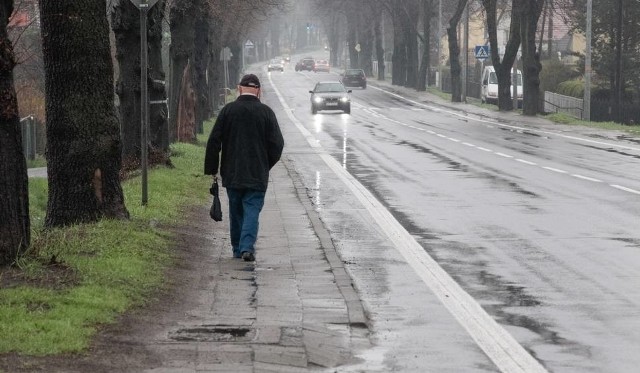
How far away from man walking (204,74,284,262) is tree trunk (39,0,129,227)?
1.39m

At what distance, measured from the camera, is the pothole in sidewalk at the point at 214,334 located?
27.2 feet

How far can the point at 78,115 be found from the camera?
13.3m

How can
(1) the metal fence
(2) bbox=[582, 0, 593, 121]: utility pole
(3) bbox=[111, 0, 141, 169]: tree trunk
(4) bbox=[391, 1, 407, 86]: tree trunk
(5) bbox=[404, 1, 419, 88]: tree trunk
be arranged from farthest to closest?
(4) bbox=[391, 1, 407, 86]: tree trunk < (5) bbox=[404, 1, 419, 88]: tree trunk < (1) the metal fence < (2) bbox=[582, 0, 593, 121]: utility pole < (3) bbox=[111, 0, 141, 169]: tree trunk

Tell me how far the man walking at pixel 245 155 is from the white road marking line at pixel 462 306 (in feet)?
5.04

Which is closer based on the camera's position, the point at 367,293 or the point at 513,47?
the point at 367,293

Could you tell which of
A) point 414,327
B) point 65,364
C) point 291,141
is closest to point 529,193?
point 414,327

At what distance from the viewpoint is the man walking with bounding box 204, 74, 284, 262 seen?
40.5ft

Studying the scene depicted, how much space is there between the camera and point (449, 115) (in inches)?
2343

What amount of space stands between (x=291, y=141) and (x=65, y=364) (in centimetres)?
3255

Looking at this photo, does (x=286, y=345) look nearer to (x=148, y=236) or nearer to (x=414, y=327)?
(x=414, y=327)

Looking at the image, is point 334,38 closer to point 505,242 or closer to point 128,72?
point 128,72

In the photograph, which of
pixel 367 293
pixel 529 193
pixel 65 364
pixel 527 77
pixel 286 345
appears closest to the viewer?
pixel 65 364

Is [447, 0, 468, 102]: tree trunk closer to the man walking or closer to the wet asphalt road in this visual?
the wet asphalt road

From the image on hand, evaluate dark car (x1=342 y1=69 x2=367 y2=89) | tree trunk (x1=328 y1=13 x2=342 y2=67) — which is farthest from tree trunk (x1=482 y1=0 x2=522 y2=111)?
tree trunk (x1=328 y1=13 x2=342 y2=67)
